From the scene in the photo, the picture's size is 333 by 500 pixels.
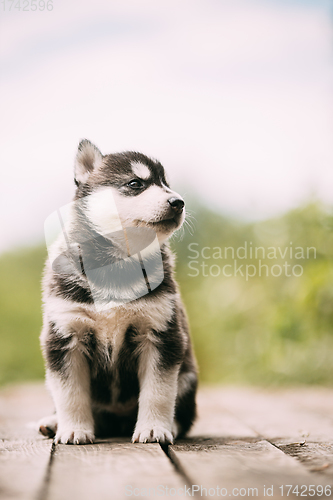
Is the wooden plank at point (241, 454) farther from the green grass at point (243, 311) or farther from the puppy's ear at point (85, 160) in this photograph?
the green grass at point (243, 311)

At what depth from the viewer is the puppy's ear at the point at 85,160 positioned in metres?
3.05

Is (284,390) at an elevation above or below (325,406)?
below

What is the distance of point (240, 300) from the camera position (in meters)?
6.94

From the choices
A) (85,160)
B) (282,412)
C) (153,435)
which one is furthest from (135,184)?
(282,412)

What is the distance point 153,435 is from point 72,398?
0.49 meters

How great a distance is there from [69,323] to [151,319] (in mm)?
449

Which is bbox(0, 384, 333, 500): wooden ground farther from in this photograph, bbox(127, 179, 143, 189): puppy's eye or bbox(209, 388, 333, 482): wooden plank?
bbox(127, 179, 143, 189): puppy's eye

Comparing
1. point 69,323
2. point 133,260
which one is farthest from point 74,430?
point 133,260

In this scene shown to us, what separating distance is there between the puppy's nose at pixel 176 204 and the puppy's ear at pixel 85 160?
66 centimetres

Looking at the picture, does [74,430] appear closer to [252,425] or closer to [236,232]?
[252,425]

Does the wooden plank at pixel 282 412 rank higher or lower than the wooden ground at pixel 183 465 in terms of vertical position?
lower

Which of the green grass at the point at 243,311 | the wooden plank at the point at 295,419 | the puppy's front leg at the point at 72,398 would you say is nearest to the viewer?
the wooden plank at the point at 295,419

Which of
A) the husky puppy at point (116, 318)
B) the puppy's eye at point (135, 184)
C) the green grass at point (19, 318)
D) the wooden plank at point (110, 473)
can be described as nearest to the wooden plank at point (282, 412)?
the husky puppy at point (116, 318)

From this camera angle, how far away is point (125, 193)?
2859 mm
